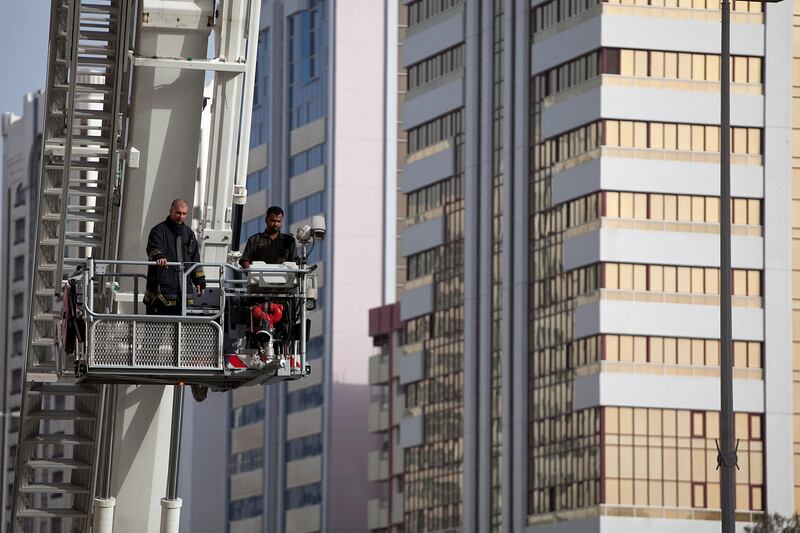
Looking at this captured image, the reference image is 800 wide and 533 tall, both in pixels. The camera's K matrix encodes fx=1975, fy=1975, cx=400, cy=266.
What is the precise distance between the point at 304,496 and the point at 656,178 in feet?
194

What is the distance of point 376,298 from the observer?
175 m

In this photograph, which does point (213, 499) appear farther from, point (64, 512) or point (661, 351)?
point (64, 512)

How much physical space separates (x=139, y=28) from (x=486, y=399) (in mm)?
107065

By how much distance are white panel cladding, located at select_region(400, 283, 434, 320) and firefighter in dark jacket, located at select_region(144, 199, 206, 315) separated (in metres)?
115

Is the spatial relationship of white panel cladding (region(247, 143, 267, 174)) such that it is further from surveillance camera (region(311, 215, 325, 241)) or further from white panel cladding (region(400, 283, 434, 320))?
surveillance camera (region(311, 215, 325, 241))

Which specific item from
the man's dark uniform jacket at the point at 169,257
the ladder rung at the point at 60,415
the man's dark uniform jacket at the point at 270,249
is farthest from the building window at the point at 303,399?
the man's dark uniform jacket at the point at 169,257

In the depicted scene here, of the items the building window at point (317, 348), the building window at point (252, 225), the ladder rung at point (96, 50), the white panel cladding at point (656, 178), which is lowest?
the ladder rung at point (96, 50)

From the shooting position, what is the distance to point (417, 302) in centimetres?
14150

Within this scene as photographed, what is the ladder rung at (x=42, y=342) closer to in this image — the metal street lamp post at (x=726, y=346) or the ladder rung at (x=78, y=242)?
the ladder rung at (x=78, y=242)

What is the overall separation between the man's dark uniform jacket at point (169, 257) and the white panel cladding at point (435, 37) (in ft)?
379

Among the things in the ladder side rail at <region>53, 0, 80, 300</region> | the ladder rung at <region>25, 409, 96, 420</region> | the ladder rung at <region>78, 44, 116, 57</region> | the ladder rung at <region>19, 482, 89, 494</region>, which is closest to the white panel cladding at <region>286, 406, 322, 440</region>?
the ladder rung at <region>19, 482, 89, 494</region>

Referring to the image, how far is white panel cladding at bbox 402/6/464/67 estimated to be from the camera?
139 meters

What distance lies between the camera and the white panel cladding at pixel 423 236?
458ft

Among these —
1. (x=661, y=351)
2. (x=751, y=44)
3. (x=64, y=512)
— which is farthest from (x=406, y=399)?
(x=64, y=512)
